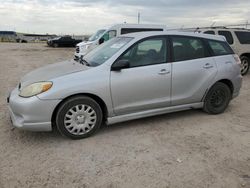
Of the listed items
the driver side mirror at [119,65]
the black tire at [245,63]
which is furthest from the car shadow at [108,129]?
the black tire at [245,63]

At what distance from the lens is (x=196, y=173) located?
3143 millimetres

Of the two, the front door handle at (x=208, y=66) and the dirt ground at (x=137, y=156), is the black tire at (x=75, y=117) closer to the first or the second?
the dirt ground at (x=137, y=156)

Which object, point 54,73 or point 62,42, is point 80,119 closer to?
point 54,73

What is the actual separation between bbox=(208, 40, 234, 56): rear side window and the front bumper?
3135mm

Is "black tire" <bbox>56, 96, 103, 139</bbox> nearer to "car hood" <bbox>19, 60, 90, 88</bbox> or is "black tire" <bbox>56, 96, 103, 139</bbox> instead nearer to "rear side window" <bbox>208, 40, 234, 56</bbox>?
"car hood" <bbox>19, 60, 90, 88</bbox>

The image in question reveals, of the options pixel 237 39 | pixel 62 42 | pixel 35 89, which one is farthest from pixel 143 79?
pixel 62 42

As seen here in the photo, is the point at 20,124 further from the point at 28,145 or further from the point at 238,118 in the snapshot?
the point at 238,118

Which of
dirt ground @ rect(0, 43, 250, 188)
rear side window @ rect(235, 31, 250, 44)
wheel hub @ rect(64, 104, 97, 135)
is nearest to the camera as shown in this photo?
dirt ground @ rect(0, 43, 250, 188)

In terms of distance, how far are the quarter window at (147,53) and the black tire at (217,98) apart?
1.26 metres

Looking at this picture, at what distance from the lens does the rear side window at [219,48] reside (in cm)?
513

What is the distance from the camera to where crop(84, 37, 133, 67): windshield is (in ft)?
14.3

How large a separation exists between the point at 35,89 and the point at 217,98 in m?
3.41

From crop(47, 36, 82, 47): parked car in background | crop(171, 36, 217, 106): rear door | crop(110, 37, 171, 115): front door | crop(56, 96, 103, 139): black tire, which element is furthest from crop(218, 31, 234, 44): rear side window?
crop(47, 36, 82, 47): parked car in background

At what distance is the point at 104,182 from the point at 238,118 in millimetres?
3240
